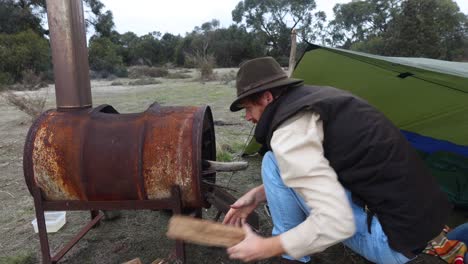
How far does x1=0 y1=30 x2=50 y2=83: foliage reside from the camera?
2147 cm

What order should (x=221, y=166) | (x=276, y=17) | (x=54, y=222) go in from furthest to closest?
(x=276, y=17) → (x=54, y=222) → (x=221, y=166)

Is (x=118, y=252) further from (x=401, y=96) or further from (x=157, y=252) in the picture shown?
(x=401, y=96)

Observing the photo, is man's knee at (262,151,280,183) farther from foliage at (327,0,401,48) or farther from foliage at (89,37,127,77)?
foliage at (327,0,401,48)

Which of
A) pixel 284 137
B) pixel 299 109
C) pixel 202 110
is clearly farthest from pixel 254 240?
pixel 202 110

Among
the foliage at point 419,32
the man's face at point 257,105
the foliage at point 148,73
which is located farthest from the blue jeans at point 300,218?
the foliage at point 419,32

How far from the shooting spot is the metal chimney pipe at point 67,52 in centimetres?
258

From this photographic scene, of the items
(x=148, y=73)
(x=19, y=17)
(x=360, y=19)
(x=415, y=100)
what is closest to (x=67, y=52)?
(x=415, y=100)

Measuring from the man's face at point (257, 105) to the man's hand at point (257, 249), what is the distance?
573mm

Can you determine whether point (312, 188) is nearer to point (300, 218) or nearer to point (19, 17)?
point (300, 218)

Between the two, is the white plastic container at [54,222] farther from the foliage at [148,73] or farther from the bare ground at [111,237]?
the foliage at [148,73]

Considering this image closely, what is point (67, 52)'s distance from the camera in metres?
2.60

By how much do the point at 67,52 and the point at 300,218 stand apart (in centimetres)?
187

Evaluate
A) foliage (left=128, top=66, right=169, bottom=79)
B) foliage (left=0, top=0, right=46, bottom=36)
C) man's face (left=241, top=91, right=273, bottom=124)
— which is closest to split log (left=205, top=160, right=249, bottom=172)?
man's face (left=241, top=91, right=273, bottom=124)

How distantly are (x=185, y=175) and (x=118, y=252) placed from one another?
3.38 feet
